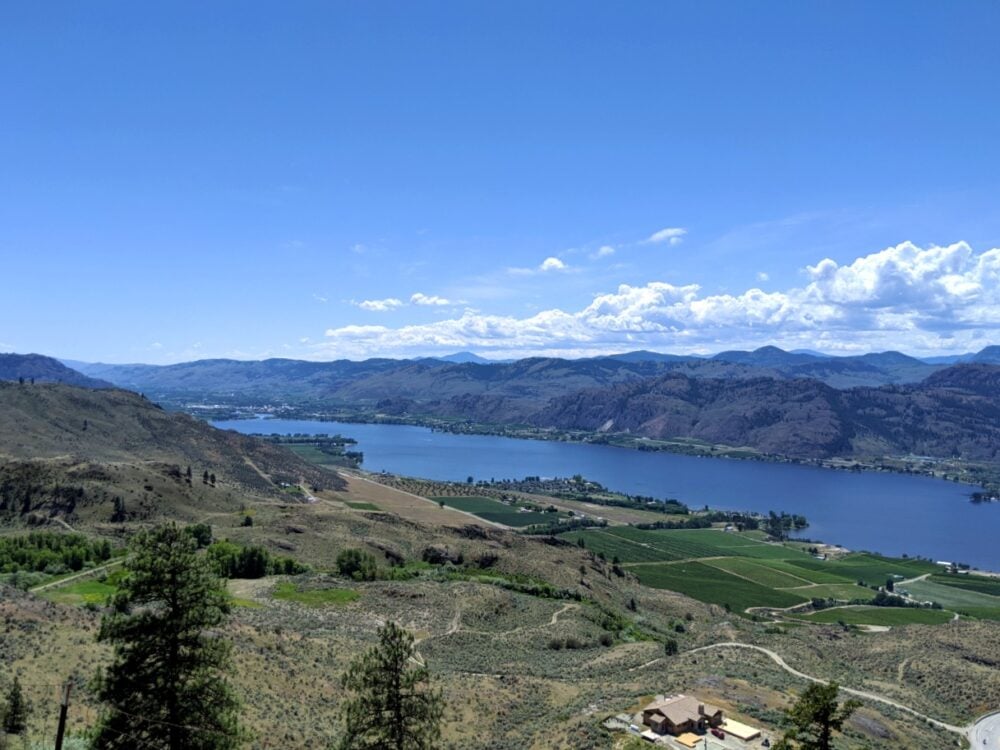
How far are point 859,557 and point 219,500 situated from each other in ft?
391

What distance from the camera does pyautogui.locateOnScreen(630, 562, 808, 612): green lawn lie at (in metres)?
104

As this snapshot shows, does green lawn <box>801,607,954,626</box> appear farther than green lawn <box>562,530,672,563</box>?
No

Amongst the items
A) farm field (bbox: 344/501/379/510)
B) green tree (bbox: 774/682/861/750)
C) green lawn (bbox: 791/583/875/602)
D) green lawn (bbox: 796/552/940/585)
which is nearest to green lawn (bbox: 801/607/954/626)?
A: green lawn (bbox: 791/583/875/602)

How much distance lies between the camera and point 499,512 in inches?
6393

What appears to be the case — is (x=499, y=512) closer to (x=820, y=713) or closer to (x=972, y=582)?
(x=972, y=582)

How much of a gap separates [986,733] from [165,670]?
46.1 metres

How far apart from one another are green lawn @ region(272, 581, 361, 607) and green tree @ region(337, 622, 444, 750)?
3763 centimetres

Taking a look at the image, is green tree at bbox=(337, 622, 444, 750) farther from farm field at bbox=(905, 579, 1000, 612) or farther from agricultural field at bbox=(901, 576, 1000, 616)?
farm field at bbox=(905, 579, 1000, 612)

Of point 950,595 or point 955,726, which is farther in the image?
point 950,595

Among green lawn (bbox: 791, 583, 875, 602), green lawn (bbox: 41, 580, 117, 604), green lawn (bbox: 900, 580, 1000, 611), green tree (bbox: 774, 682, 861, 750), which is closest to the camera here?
green tree (bbox: 774, 682, 861, 750)

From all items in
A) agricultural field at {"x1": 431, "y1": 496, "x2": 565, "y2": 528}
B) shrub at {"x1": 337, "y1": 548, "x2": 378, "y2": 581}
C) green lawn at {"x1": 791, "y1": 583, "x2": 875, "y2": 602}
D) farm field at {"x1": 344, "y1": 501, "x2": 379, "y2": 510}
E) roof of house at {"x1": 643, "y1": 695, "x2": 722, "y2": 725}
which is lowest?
green lawn at {"x1": 791, "y1": 583, "x2": 875, "y2": 602}

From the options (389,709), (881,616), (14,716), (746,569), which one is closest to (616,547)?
(746,569)

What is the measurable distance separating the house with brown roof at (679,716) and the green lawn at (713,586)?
231 feet

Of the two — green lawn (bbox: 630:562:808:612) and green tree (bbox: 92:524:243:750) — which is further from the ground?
green tree (bbox: 92:524:243:750)
